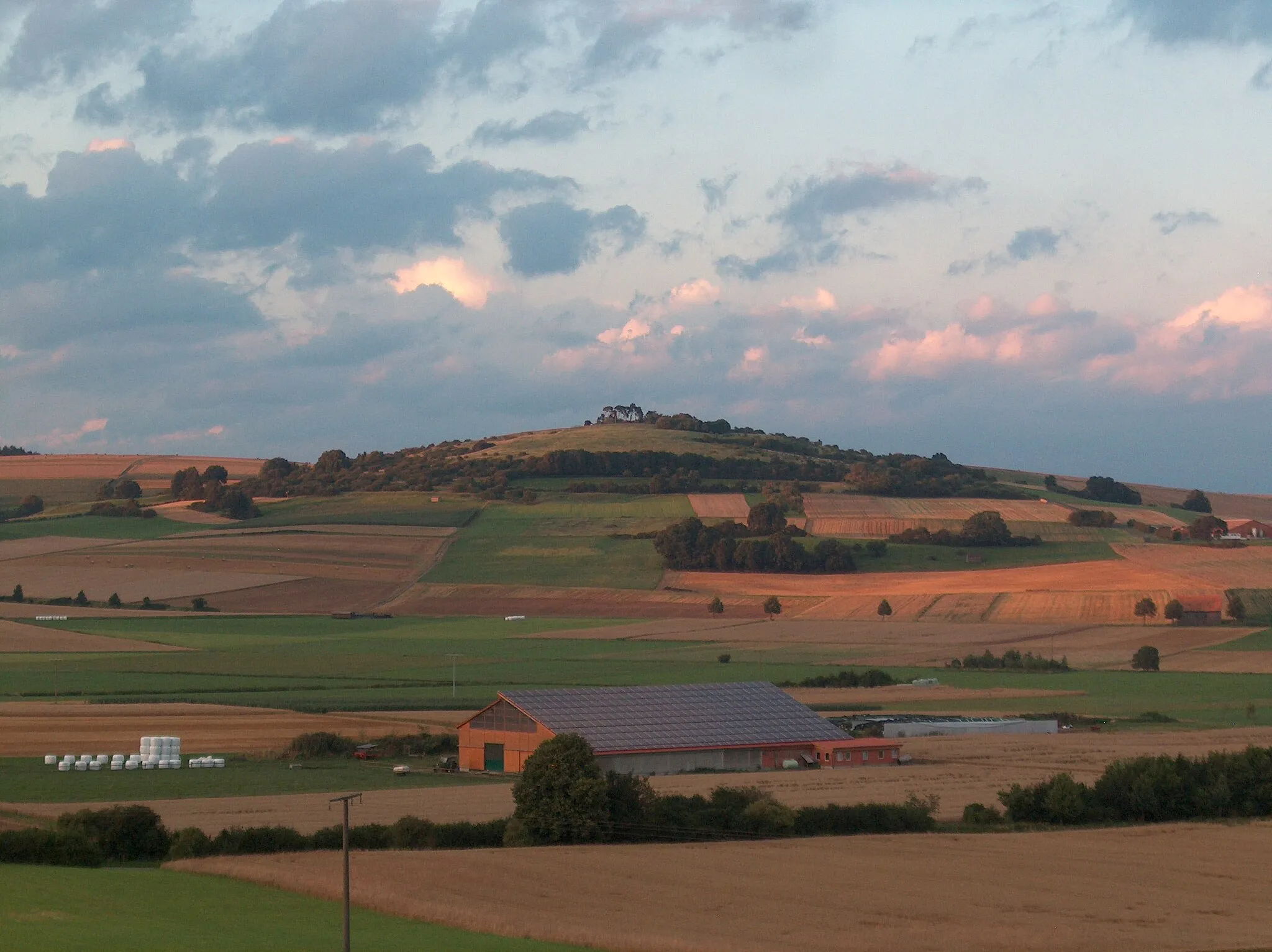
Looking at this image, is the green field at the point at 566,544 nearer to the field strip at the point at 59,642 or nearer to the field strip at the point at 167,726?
the field strip at the point at 59,642

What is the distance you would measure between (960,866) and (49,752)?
31428mm

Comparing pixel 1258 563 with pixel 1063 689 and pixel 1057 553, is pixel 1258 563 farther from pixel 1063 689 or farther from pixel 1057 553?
pixel 1063 689

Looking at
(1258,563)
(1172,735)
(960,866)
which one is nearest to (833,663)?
(1172,735)

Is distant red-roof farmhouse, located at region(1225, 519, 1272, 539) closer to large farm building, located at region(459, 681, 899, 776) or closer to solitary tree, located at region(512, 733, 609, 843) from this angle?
large farm building, located at region(459, 681, 899, 776)

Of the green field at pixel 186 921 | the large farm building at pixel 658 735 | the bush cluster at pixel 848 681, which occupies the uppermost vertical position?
the bush cluster at pixel 848 681

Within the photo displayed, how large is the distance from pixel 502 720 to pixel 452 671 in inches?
986

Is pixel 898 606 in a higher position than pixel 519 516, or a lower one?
lower

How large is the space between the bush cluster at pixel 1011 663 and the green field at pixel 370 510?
57.3 meters

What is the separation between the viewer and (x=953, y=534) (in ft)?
383

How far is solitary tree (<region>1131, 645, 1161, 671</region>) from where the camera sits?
252 ft

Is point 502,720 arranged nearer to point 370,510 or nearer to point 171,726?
point 171,726

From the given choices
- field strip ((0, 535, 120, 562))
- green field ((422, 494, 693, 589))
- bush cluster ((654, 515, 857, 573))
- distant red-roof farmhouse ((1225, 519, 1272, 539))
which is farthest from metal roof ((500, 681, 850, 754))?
distant red-roof farmhouse ((1225, 519, 1272, 539))

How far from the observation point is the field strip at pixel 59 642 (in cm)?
8075

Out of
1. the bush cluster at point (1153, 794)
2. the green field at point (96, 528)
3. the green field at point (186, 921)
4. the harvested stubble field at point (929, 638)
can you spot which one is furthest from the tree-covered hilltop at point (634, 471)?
the green field at point (186, 921)
